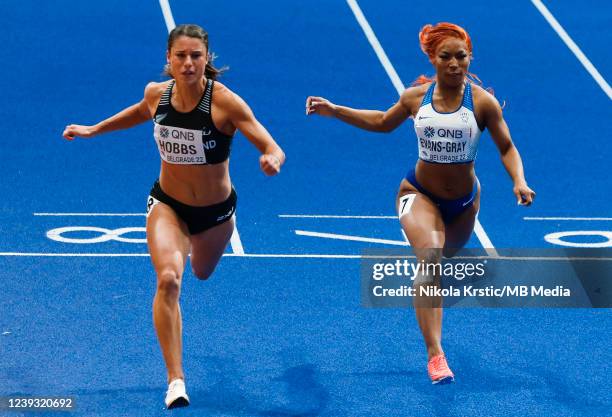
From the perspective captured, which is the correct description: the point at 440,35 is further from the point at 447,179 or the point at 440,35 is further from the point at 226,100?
the point at 226,100

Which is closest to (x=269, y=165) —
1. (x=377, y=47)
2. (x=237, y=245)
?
(x=237, y=245)

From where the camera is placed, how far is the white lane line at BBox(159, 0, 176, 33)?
12.6 meters

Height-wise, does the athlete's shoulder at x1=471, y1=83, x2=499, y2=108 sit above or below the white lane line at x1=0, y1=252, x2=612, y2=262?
above

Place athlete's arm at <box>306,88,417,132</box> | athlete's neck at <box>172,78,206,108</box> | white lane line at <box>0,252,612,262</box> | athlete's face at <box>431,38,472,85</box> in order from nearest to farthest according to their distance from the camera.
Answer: athlete's neck at <box>172,78,206,108</box>
athlete's face at <box>431,38,472,85</box>
athlete's arm at <box>306,88,417,132</box>
white lane line at <box>0,252,612,262</box>

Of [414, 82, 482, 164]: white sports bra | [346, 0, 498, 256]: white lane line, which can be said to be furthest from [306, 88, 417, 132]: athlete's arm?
[346, 0, 498, 256]: white lane line

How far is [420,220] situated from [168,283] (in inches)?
53.6

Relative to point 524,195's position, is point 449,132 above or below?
above

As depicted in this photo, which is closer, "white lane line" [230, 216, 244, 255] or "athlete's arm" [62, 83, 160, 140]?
"athlete's arm" [62, 83, 160, 140]

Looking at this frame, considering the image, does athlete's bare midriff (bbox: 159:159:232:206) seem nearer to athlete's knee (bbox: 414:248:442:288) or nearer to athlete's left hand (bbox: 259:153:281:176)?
athlete's left hand (bbox: 259:153:281:176)

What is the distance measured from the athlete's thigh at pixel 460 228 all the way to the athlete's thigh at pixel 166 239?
143 centimetres

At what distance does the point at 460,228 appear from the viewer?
6562mm

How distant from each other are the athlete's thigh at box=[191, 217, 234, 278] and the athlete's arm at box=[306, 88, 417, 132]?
77 cm

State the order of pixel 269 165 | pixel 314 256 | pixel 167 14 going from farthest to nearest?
pixel 167 14
pixel 314 256
pixel 269 165

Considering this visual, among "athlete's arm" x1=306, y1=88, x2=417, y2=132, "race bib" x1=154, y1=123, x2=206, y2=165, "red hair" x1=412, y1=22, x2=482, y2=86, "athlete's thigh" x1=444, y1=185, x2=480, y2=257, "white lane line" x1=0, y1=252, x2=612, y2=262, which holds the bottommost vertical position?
"white lane line" x1=0, y1=252, x2=612, y2=262
